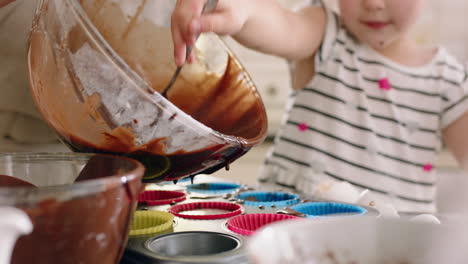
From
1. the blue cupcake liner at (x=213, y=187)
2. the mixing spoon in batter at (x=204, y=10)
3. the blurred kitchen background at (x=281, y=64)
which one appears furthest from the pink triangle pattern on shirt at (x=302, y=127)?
the blurred kitchen background at (x=281, y=64)

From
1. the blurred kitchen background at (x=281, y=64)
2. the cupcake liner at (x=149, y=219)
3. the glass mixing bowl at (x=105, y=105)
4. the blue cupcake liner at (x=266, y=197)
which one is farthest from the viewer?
the blurred kitchen background at (x=281, y=64)

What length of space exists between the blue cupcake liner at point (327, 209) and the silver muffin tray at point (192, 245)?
0.03 meters

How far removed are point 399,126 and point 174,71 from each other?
61cm

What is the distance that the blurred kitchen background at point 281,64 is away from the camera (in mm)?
1862

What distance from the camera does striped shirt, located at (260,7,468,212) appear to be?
959 mm

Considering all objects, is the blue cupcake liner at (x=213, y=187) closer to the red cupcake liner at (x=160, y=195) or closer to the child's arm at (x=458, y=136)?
the red cupcake liner at (x=160, y=195)

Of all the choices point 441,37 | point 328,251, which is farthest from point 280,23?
point 441,37

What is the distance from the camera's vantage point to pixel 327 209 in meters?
0.50

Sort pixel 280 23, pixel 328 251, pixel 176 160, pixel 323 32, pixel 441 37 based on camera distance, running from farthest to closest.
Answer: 1. pixel 441 37
2. pixel 323 32
3. pixel 280 23
4. pixel 176 160
5. pixel 328 251

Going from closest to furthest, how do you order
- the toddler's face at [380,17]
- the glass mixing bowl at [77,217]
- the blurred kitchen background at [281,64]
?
the glass mixing bowl at [77,217] < the toddler's face at [380,17] < the blurred kitchen background at [281,64]

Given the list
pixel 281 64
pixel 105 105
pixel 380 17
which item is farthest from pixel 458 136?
pixel 281 64

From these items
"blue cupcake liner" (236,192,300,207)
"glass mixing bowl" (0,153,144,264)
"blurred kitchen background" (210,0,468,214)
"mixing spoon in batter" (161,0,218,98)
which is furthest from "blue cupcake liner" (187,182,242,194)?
"blurred kitchen background" (210,0,468,214)

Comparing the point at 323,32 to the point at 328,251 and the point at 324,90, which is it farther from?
the point at 328,251

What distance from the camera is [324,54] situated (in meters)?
0.93
